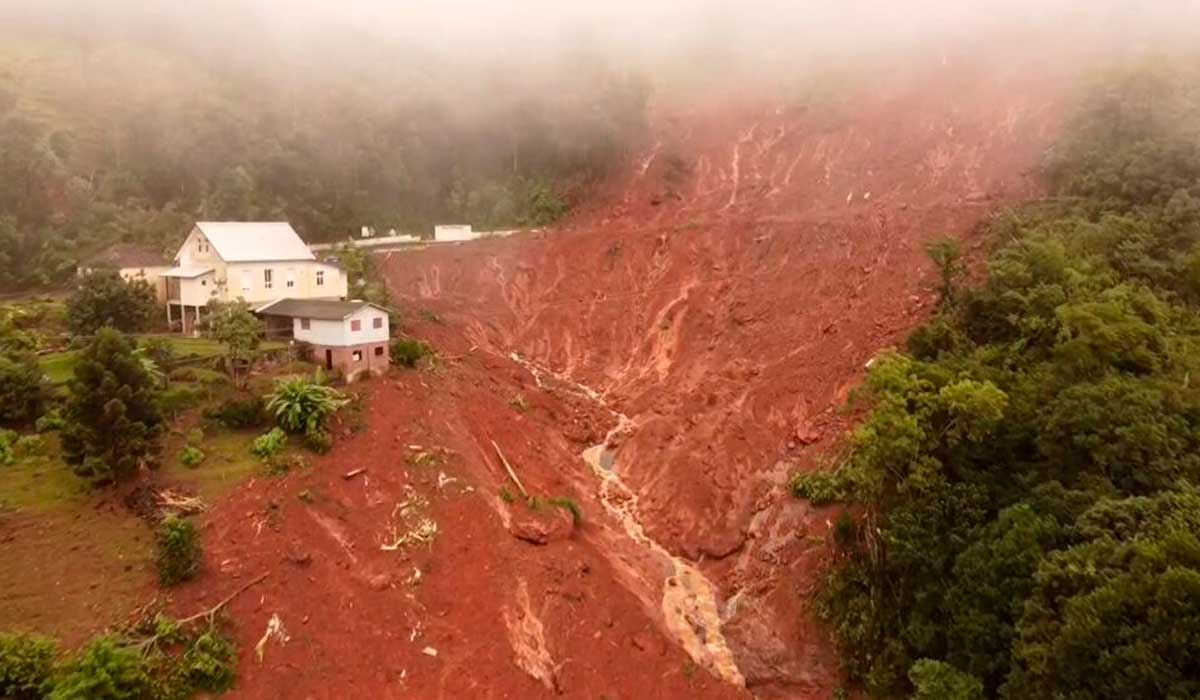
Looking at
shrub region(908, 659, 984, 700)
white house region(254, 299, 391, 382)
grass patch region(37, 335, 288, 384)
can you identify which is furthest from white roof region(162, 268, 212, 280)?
shrub region(908, 659, 984, 700)

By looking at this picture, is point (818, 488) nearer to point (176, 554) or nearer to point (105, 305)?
point (176, 554)

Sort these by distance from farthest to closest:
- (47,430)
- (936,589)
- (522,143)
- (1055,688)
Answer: (522,143), (47,430), (936,589), (1055,688)

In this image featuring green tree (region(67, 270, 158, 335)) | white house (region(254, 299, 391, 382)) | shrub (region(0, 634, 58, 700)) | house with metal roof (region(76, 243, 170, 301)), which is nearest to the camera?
shrub (region(0, 634, 58, 700))

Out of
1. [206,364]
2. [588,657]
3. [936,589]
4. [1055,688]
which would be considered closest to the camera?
[1055,688]

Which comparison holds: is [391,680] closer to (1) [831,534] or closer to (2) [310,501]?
(2) [310,501]

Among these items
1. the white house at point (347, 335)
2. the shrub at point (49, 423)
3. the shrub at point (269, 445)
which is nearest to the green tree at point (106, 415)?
the shrub at point (269, 445)

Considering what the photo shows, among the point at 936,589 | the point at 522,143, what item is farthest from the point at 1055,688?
the point at 522,143

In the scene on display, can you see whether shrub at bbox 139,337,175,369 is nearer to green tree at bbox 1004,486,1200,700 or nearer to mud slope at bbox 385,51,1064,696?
mud slope at bbox 385,51,1064,696
